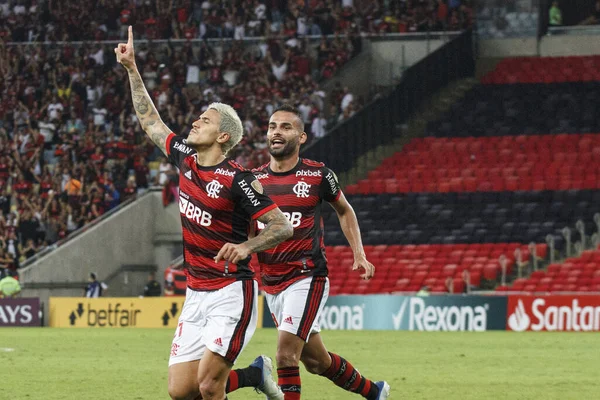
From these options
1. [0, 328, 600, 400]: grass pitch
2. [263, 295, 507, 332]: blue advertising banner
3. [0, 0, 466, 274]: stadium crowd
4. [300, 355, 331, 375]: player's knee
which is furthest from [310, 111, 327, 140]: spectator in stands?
[300, 355, 331, 375]: player's knee

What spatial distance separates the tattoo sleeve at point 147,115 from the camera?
9.15 m

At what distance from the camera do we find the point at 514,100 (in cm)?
3672

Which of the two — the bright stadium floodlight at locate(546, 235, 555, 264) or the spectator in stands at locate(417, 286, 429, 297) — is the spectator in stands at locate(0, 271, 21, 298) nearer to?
the spectator in stands at locate(417, 286, 429, 297)

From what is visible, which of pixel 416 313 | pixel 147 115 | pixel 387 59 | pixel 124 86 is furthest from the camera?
pixel 387 59

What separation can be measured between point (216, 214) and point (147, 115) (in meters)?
1.27

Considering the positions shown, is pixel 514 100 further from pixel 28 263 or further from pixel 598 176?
pixel 28 263

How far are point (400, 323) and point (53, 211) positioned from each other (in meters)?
11.0

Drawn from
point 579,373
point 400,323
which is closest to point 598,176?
point 400,323

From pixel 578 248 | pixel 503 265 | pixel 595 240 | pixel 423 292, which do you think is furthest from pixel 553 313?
pixel 595 240

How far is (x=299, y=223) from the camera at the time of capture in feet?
33.3

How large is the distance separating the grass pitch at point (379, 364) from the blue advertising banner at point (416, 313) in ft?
4.43

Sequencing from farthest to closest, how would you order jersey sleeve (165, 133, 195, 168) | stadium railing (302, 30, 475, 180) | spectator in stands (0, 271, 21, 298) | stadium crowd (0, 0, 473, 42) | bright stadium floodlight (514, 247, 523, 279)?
1. stadium crowd (0, 0, 473, 42)
2. stadium railing (302, 30, 475, 180)
3. spectator in stands (0, 271, 21, 298)
4. bright stadium floodlight (514, 247, 523, 279)
5. jersey sleeve (165, 133, 195, 168)

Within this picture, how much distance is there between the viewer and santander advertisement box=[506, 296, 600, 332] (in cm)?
2430

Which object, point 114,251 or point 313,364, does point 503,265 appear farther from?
point 313,364
